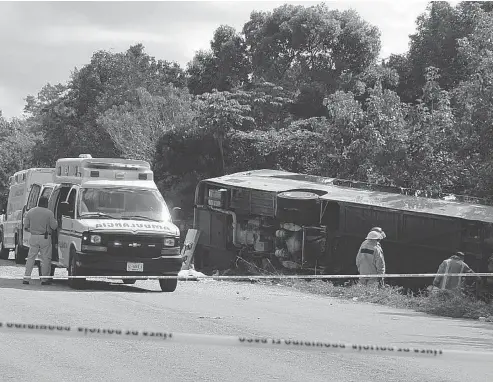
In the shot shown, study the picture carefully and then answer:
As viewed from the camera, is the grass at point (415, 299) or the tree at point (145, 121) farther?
the tree at point (145, 121)

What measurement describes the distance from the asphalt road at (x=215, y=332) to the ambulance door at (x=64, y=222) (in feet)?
2.24

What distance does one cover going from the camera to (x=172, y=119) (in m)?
43.4

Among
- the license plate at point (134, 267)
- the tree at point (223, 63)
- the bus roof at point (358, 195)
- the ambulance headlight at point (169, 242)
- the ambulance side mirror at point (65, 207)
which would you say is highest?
the tree at point (223, 63)

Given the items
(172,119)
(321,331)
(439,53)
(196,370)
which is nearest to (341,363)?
(196,370)

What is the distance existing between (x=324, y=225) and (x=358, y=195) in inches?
43.5

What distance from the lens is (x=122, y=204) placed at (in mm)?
18125

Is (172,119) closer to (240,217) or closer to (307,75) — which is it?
(307,75)

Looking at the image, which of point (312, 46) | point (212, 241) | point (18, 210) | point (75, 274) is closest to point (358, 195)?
point (212, 241)

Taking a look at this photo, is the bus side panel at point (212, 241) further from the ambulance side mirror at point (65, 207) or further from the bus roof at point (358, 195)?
the ambulance side mirror at point (65, 207)

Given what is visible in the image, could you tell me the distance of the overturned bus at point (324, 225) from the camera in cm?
1956

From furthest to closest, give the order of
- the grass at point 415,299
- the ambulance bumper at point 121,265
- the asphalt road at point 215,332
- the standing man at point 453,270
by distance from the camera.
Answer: the standing man at point 453,270 → the ambulance bumper at point 121,265 → the grass at point 415,299 → the asphalt road at point 215,332

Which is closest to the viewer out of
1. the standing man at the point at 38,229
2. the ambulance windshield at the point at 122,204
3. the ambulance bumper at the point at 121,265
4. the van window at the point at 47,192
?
the ambulance bumper at the point at 121,265

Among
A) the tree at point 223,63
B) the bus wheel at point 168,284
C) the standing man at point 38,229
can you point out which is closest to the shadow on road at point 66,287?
the bus wheel at point 168,284

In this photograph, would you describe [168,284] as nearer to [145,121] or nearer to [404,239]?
[404,239]
